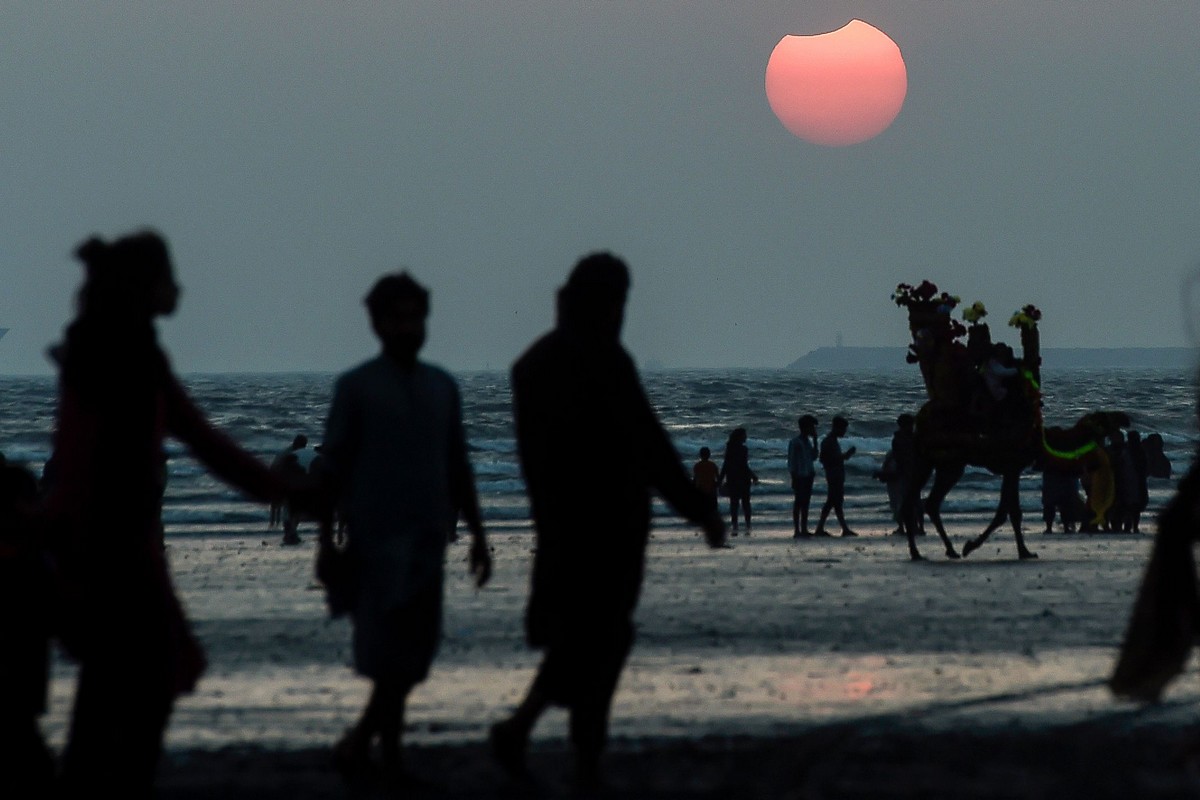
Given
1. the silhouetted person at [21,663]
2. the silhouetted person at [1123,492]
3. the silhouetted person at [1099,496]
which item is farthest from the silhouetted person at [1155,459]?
the silhouetted person at [21,663]

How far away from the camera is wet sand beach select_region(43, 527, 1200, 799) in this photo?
24.6 ft

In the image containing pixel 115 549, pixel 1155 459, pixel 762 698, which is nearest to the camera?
pixel 115 549

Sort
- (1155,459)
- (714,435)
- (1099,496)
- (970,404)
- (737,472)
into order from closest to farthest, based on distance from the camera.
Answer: (970,404), (1099,496), (737,472), (1155,459), (714,435)

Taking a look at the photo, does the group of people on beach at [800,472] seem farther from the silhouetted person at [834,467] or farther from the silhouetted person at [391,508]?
the silhouetted person at [391,508]

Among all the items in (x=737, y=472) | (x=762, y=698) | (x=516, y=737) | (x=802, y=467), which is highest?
(x=516, y=737)

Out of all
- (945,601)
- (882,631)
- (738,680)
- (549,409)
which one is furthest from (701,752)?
(945,601)

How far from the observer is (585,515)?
755cm

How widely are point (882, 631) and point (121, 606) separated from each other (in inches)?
311

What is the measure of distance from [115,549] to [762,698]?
4.49 m

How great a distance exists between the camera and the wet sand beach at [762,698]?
7.50 meters

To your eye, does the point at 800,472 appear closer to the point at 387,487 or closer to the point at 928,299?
the point at 928,299

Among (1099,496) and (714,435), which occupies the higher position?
(1099,496)

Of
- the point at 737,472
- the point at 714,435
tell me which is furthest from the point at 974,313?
the point at 714,435

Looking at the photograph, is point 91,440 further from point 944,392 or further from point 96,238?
point 944,392
